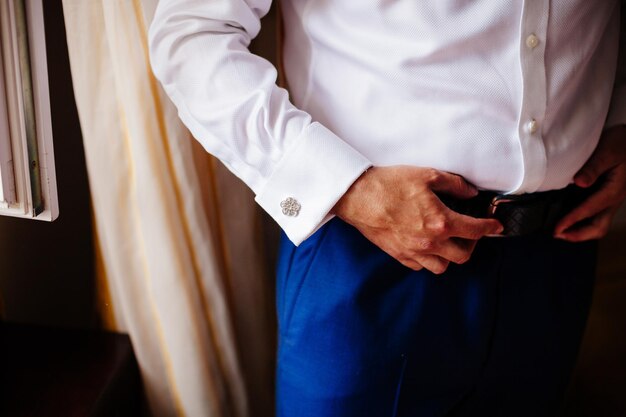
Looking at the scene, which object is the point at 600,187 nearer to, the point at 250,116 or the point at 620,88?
the point at 620,88

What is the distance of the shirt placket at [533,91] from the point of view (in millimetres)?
653

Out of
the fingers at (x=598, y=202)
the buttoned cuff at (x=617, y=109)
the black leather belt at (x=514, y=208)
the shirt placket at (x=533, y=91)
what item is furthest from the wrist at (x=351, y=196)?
the buttoned cuff at (x=617, y=109)

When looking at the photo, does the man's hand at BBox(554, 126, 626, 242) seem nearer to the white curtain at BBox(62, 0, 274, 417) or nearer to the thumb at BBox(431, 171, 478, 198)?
the thumb at BBox(431, 171, 478, 198)

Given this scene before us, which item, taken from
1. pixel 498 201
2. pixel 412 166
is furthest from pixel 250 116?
pixel 498 201

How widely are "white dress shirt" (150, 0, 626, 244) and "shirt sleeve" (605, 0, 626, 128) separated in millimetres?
169

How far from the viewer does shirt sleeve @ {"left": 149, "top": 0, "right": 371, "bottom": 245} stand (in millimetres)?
652

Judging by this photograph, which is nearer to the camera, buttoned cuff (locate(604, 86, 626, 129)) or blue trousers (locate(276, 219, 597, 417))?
blue trousers (locate(276, 219, 597, 417))

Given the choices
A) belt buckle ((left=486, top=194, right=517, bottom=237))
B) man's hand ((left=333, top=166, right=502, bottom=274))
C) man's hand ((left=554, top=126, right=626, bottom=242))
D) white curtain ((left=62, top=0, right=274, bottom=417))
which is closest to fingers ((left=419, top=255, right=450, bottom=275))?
man's hand ((left=333, top=166, right=502, bottom=274))

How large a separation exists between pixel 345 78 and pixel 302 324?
0.35 meters

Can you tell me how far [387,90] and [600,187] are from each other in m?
0.39

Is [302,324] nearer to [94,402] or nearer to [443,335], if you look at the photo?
[443,335]

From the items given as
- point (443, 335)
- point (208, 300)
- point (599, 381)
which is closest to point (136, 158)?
point (208, 300)

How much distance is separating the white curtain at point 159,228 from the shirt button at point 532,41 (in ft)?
1.68

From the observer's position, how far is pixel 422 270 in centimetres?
73
